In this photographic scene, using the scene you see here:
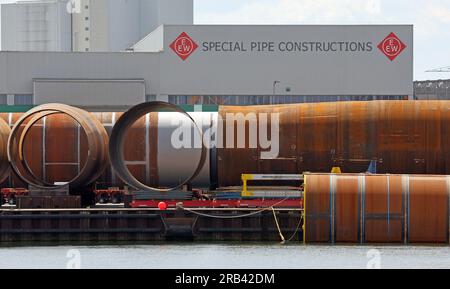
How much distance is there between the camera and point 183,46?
90.8 meters

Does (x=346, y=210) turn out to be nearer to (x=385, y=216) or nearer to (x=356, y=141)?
(x=385, y=216)

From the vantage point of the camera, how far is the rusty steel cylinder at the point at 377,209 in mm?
36688

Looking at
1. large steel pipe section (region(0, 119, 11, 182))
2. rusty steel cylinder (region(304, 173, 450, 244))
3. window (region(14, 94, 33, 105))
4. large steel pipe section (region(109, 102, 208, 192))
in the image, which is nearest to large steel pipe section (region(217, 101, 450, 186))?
large steel pipe section (region(109, 102, 208, 192))

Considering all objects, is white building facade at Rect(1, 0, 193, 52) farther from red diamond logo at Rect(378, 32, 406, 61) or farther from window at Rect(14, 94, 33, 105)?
window at Rect(14, 94, 33, 105)

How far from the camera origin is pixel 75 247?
38.6 m

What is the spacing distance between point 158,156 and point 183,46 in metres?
50.1

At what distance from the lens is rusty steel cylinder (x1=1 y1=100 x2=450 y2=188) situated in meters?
40.3

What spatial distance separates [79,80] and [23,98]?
5444mm

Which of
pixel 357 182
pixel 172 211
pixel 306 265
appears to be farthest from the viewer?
pixel 172 211

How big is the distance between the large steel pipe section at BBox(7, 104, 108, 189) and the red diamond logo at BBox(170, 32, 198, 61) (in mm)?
49278
